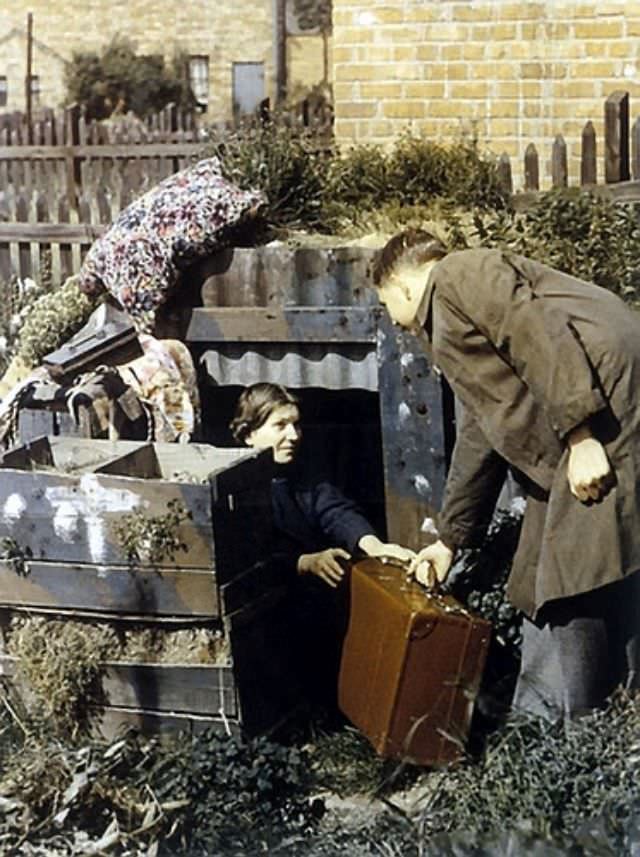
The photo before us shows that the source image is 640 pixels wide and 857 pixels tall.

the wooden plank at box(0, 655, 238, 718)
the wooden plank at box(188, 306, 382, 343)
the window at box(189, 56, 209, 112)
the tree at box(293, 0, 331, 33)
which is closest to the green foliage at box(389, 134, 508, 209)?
the wooden plank at box(188, 306, 382, 343)

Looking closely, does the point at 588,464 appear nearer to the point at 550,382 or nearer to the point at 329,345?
the point at 550,382

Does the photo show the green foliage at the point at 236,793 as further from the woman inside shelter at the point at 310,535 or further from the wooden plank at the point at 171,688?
the woman inside shelter at the point at 310,535

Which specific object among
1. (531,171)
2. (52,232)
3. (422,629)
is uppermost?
(531,171)

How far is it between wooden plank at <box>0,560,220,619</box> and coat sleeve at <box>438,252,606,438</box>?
1.00 m

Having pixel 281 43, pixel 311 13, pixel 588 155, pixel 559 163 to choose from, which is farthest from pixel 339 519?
pixel 311 13

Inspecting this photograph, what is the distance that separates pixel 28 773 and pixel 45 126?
9.50 m

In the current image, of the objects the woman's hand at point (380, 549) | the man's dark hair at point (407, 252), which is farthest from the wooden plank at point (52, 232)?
the man's dark hair at point (407, 252)

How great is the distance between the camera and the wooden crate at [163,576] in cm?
484

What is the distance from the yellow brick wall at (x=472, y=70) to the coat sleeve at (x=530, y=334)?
12.5ft

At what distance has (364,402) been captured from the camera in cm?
630

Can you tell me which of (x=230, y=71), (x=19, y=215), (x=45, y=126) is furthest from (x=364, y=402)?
(x=230, y=71)

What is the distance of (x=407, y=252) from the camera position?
15.1 ft

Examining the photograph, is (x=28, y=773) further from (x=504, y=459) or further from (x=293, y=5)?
(x=293, y=5)

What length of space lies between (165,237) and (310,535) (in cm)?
120
